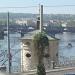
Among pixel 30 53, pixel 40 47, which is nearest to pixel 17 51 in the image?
pixel 30 53

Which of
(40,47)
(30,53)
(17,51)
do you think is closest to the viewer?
(40,47)

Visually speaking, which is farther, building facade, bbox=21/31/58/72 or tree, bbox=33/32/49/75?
building facade, bbox=21/31/58/72

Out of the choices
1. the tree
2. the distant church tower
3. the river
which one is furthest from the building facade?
the tree

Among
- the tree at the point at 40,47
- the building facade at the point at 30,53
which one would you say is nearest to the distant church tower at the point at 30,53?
the building facade at the point at 30,53

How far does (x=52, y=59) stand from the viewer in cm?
2394

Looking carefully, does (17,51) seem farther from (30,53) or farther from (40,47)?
(40,47)

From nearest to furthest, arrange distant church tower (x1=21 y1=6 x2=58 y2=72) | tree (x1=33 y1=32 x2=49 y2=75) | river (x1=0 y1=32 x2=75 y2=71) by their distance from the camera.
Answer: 1. tree (x1=33 y1=32 x2=49 y2=75)
2. distant church tower (x1=21 y1=6 x2=58 y2=72)
3. river (x1=0 y1=32 x2=75 y2=71)

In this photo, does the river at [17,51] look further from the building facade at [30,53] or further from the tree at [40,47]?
the tree at [40,47]

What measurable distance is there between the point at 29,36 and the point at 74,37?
260ft

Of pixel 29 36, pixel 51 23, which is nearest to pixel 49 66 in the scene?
pixel 29 36

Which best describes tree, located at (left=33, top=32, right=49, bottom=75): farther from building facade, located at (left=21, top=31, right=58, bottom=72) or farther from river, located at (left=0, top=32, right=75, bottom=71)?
river, located at (left=0, top=32, right=75, bottom=71)

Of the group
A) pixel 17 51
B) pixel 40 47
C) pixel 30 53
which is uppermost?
pixel 40 47

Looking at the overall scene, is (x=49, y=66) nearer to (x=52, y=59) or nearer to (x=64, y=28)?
(x=52, y=59)

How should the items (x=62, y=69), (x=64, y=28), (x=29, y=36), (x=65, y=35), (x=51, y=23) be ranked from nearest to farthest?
(x=29, y=36) → (x=62, y=69) → (x=51, y=23) → (x=64, y=28) → (x=65, y=35)
